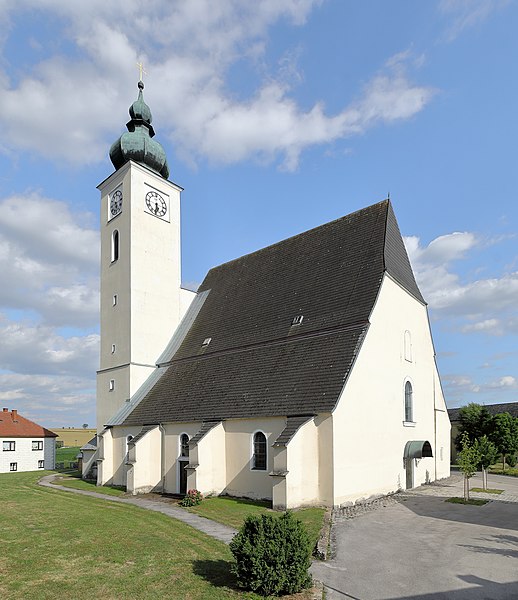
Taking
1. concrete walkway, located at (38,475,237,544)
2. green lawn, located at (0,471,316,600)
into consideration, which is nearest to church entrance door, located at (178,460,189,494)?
concrete walkway, located at (38,475,237,544)

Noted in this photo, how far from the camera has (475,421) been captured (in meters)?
43.6

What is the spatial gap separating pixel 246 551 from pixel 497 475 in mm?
32055

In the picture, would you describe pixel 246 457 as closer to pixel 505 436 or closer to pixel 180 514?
pixel 180 514

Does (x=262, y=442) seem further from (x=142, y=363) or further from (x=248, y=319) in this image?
(x=142, y=363)

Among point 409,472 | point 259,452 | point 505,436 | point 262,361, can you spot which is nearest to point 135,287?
point 262,361

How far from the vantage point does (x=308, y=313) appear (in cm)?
2400

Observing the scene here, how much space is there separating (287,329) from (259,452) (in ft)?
20.2

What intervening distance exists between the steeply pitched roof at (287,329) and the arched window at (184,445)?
0.93 m

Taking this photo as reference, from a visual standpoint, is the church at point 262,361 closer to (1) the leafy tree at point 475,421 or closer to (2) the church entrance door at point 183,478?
(2) the church entrance door at point 183,478

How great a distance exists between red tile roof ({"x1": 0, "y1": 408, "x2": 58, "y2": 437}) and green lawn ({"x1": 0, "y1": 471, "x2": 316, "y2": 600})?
118ft

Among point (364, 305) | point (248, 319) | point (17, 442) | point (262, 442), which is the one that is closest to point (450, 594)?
point (262, 442)

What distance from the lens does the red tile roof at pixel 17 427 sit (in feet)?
164

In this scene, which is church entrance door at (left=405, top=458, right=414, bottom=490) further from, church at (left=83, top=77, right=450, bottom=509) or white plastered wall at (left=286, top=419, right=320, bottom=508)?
white plastered wall at (left=286, top=419, right=320, bottom=508)

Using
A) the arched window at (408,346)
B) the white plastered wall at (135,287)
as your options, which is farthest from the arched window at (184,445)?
the arched window at (408,346)
